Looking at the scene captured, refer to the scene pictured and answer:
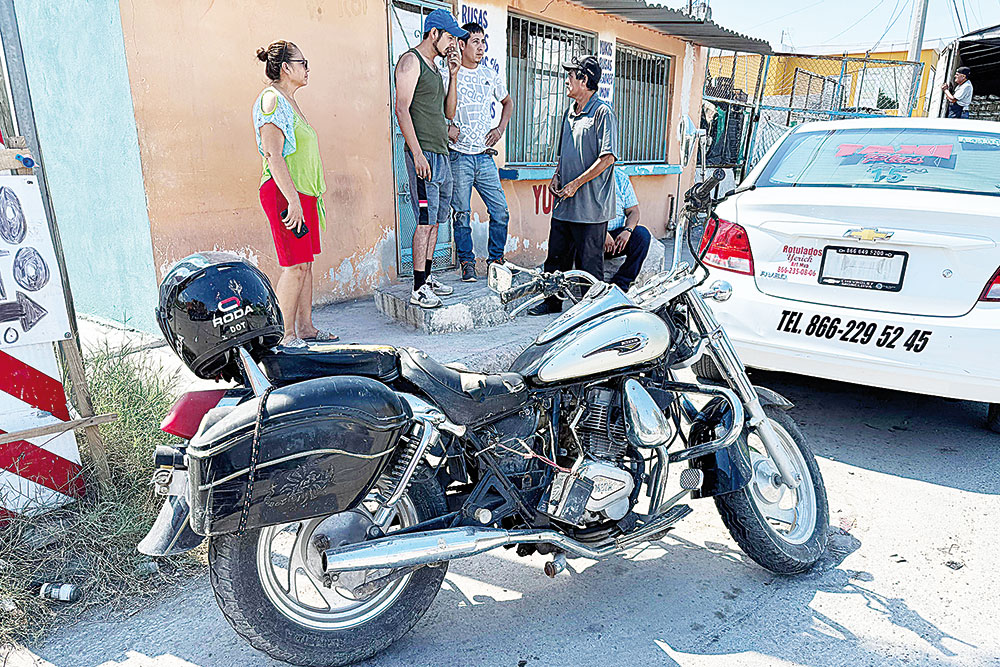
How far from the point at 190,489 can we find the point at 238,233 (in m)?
3.50

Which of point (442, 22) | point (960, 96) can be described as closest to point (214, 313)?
point (442, 22)

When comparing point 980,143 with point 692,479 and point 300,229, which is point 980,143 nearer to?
point 692,479

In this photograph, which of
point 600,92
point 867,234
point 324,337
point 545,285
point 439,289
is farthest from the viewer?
point 600,92

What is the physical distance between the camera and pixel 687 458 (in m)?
2.30

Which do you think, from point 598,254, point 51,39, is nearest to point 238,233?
point 51,39

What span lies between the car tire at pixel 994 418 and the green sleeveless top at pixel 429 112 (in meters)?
3.67

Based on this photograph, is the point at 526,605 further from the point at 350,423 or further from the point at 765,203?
the point at 765,203

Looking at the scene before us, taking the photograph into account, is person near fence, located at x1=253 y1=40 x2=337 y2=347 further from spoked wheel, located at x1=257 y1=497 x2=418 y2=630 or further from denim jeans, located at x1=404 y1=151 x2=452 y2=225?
spoked wheel, located at x1=257 y1=497 x2=418 y2=630

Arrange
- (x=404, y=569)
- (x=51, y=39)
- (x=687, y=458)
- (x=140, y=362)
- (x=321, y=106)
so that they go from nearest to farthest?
1. (x=404, y=569)
2. (x=687, y=458)
3. (x=140, y=362)
4. (x=51, y=39)
5. (x=321, y=106)

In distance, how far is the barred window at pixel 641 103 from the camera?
8672 millimetres

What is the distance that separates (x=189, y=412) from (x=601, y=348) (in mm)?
1145

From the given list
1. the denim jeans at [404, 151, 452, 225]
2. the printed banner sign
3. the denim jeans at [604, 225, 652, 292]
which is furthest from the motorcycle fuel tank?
the denim jeans at [604, 225, 652, 292]

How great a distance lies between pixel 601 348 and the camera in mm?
2045

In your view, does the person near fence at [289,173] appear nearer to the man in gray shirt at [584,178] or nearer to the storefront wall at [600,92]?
the man in gray shirt at [584,178]
